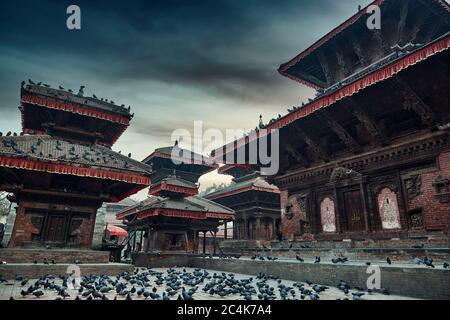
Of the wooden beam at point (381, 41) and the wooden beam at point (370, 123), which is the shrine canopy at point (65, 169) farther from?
the wooden beam at point (381, 41)

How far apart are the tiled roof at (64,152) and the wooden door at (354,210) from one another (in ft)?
25.4

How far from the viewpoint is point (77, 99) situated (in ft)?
39.0

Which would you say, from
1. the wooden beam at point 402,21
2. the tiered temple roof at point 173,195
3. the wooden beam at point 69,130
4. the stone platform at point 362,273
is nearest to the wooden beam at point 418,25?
the wooden beam at point 402,21

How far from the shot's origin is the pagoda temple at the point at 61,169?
29.7 ft

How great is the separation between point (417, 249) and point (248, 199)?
17211 mm

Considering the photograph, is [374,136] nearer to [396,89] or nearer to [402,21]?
[396,89]

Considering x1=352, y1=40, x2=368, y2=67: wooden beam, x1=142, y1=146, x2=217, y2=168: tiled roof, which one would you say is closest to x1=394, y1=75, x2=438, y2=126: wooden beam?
x1=352, y1=40, x2=368, y2=67: wooden beam

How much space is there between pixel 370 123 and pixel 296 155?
12.9ft

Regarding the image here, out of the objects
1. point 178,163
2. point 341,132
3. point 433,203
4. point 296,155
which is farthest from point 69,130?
point 178,163

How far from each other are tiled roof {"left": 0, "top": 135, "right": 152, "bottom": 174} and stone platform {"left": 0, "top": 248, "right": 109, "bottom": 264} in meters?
3.00

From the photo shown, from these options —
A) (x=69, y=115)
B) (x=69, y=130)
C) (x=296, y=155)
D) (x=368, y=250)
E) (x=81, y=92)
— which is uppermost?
(x=81, y=92)

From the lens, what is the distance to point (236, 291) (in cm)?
528

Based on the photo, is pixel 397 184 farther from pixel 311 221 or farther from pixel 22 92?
pixel 22 92

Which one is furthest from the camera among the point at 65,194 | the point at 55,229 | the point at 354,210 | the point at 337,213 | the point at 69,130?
the point at 69,130
